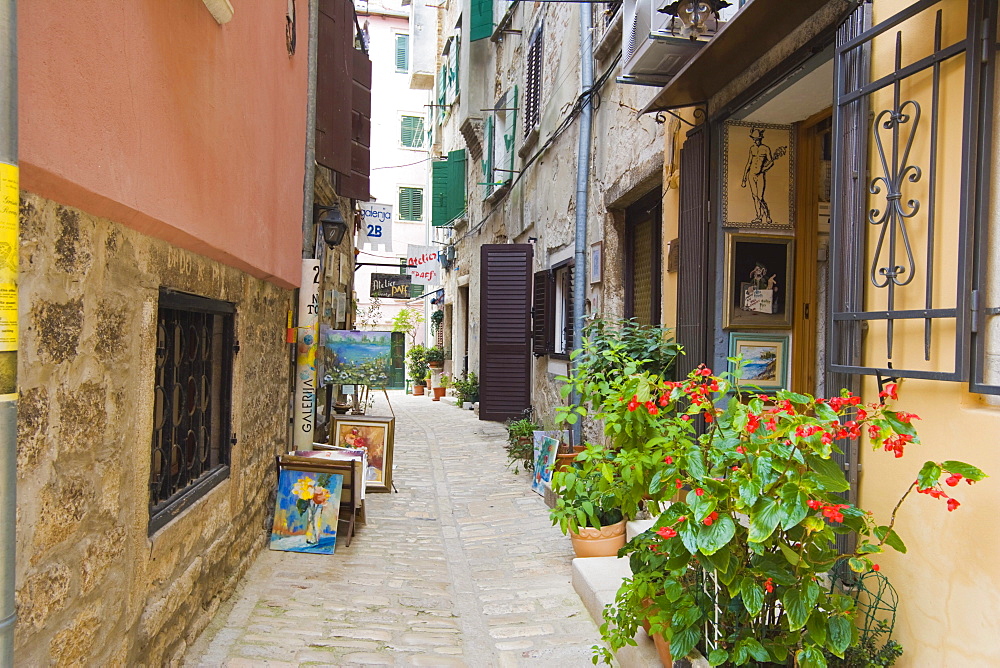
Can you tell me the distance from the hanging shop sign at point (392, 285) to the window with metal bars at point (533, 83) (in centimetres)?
1673

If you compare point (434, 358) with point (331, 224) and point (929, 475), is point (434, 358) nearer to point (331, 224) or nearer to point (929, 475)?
point (331, 224)

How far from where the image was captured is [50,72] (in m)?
1.62

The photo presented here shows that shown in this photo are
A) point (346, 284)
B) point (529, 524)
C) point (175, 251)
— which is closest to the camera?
point (175, 251)

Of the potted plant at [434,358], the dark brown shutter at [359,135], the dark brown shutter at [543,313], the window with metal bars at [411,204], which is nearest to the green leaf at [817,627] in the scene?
the dark brown shutter at [359,135]

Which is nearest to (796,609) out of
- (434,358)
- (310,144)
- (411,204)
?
(310,144)

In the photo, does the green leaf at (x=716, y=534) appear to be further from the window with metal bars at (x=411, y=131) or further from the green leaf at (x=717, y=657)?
the window with metal bars at (x=411, y=131)

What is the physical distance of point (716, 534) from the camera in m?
2.07

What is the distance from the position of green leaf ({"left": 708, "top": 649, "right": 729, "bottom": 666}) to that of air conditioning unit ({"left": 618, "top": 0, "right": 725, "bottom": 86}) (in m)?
3.37

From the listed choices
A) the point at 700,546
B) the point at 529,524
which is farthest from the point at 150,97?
the point at 529,524

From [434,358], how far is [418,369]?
631 millimetres

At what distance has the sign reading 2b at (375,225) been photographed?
1205cm

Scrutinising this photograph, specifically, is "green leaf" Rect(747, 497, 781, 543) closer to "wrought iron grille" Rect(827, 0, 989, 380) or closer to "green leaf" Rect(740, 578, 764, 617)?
"green leaf" Rect(740, 578, 764, 617)

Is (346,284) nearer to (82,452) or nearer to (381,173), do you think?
(82,452)

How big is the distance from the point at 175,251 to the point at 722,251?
2953mm
